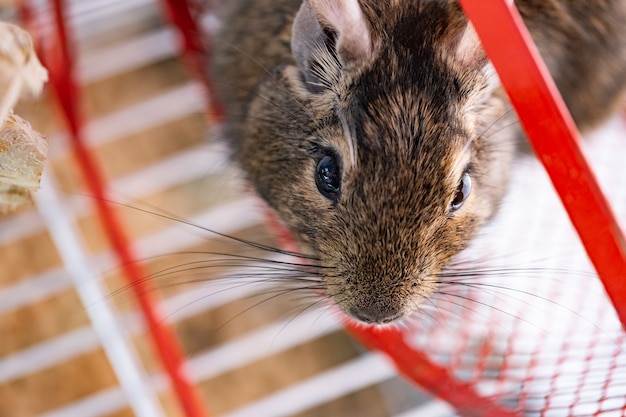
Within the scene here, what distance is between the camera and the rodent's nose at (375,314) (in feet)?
2.90

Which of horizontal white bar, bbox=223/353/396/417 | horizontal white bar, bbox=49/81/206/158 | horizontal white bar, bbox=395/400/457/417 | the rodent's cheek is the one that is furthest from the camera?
horizontal white bar, bbox=49/81/206/158

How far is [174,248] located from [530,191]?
0.76m

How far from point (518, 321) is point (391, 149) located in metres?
0.46

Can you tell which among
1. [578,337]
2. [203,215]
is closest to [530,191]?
[578,337]

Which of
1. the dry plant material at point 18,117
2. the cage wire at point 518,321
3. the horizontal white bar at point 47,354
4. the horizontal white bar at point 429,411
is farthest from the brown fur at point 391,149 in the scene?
the horizontal white bar at point 47,354

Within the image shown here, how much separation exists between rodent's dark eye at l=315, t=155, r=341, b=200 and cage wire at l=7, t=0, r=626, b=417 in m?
0.20

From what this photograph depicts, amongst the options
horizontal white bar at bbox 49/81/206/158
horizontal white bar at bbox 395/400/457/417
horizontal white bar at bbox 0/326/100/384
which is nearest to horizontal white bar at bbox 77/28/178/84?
horizontal white bar at bbox 49/81/206/158

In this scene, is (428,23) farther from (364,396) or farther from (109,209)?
(364,396)

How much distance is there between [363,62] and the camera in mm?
917

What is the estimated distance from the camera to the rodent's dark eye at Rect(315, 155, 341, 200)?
0.93 metres

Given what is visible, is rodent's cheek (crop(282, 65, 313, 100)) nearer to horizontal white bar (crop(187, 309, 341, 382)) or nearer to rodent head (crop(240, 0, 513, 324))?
rodent head (crop(240, 0, 513, 324))

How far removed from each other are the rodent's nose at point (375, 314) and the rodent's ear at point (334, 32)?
290 millimetres

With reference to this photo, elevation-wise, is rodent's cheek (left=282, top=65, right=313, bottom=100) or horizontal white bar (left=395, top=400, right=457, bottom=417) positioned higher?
rodent's cheek (left=282, top=65, right=313, bottom=100)

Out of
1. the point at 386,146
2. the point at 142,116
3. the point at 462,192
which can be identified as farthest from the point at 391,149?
the point at 142,116
